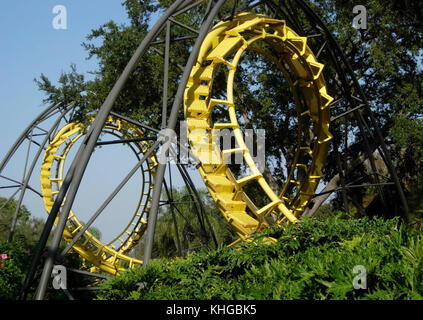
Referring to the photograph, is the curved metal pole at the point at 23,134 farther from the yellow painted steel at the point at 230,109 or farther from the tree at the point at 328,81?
the yellow painted steel at the point at 230,109

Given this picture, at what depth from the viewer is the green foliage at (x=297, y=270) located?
13.2 feet

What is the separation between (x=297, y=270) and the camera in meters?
4.47

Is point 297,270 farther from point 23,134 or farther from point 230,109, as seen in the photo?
point 23,134

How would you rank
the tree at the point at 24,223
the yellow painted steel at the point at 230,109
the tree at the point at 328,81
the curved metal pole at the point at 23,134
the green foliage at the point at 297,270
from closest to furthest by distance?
the green foliage at the point at 297,270 → the yellow painted steel at the point at 230,109 → the curved metal pole at the point at 23,134 → the tree at the point at 328,81 → the tree at the point at 24,223

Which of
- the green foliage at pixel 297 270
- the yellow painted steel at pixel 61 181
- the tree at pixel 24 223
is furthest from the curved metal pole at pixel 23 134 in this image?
the tree at pixel 24 223

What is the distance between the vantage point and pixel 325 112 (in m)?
12.3

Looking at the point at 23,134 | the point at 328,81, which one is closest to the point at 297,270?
the point at 23,134

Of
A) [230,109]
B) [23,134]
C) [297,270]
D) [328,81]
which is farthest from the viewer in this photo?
[328,81]

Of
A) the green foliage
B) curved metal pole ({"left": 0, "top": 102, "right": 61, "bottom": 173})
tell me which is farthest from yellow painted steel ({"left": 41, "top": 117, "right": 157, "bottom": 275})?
the green foliage

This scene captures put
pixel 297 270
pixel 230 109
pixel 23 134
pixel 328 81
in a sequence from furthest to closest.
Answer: pixel 328 81 → pixel 23 134 → pixel 230 109 → pixel 297 270

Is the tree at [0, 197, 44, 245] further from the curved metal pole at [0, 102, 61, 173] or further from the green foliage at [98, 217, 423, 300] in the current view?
the green foliage at [98, 217, 423, 300]

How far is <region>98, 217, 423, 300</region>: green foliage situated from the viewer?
4.02m
